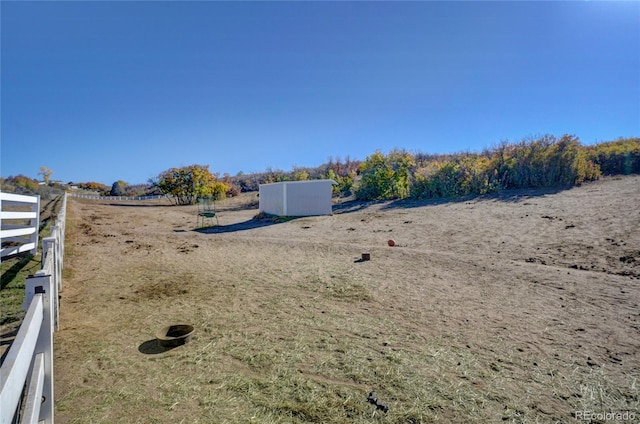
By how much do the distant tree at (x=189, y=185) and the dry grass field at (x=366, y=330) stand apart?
74.8 feet

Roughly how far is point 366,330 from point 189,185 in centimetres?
3163

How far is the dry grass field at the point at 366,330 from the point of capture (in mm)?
3025

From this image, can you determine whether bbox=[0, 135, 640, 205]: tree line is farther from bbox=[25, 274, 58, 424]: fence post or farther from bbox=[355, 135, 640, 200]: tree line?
bbox=[25, 274, 58, 424]: fence post

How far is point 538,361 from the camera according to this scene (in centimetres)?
373

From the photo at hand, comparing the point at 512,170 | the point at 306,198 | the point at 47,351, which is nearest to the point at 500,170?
the point at 512,170

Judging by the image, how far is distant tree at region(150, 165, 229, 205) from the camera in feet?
106

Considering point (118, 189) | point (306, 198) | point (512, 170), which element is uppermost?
point (118, 189)

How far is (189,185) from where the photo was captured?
32.9 metres

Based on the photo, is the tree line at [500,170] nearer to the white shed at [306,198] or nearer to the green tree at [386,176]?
the green tree at [386,176]

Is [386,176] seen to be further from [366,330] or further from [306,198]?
[366,330]

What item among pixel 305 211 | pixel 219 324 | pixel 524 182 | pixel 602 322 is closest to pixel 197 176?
pixel 305 211

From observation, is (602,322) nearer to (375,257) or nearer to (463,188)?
(375,257)

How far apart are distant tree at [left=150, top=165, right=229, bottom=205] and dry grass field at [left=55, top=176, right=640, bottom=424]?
74.8 ft

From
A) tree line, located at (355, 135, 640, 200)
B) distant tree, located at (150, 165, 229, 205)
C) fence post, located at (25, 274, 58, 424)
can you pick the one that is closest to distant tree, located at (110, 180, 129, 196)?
distant tree, located at (150, 165, 229, 205)
